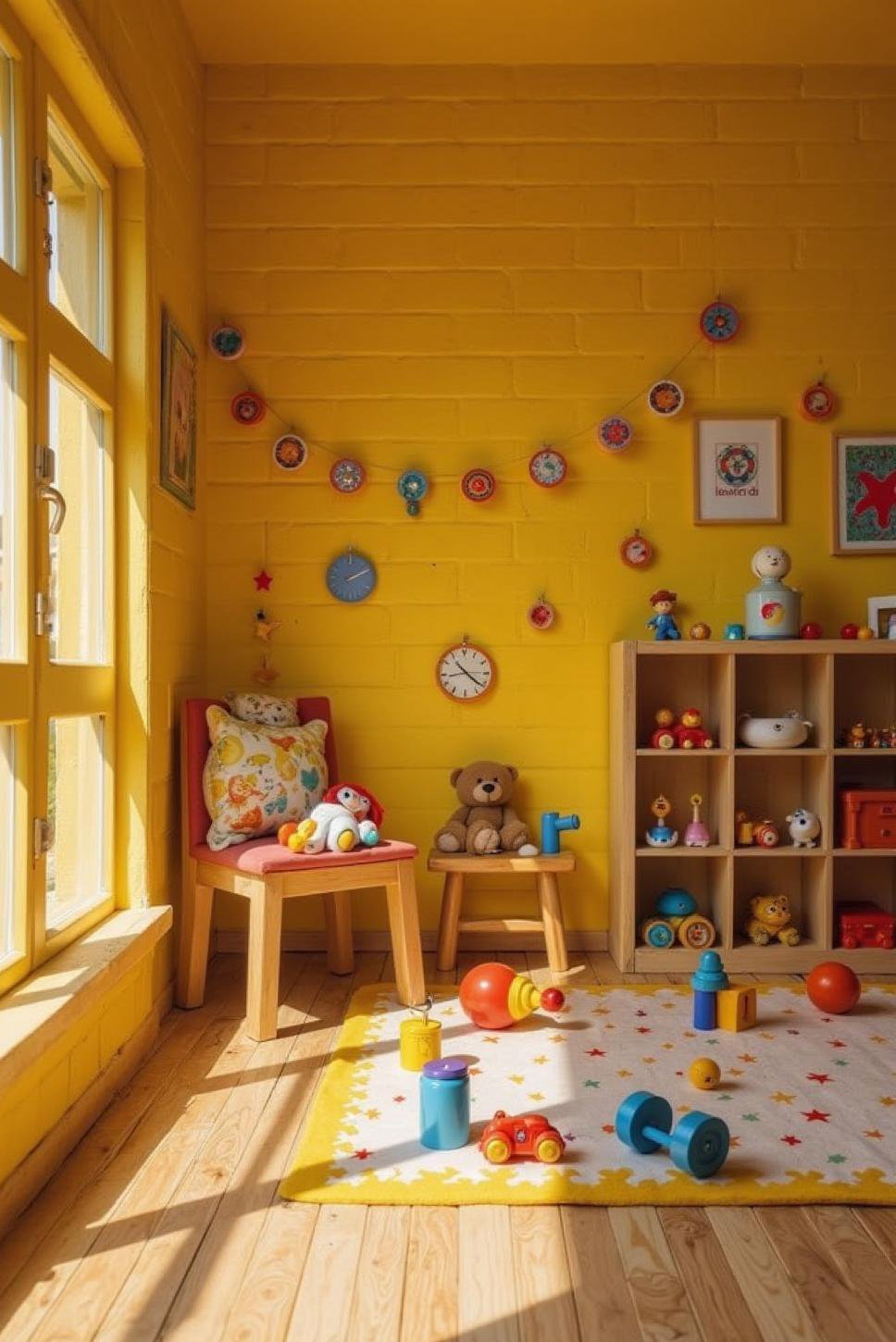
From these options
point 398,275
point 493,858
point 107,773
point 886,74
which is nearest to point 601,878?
point 493,858

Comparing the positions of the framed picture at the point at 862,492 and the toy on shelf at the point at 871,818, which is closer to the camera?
the toy on shelf at the point at 871,818

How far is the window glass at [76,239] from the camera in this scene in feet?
8.31

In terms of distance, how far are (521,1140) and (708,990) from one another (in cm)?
94

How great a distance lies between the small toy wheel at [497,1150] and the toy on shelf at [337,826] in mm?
1021

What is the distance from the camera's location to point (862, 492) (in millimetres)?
3854

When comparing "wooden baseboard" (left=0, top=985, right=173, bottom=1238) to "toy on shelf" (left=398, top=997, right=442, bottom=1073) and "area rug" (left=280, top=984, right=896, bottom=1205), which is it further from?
"toy on shelf" (left=398, top=997, right=442, bottom=1073)

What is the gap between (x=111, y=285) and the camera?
290 centimetres

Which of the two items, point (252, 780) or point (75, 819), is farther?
point (252, 780)

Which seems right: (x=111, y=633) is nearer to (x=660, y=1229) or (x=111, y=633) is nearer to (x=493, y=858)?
(x=493, y=858)

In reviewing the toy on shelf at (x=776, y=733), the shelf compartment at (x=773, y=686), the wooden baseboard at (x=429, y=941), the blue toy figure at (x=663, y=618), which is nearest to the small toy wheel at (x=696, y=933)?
the wooden baseboard at (x=429, y=941)

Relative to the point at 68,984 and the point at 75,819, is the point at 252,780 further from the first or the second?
the point at 68,984

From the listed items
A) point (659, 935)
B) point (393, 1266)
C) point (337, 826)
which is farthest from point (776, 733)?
point (393, 1266)

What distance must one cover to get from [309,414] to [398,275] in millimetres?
553

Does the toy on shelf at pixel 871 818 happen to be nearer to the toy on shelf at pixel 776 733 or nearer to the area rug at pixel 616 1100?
the toy on shelf at pixel 776 733
